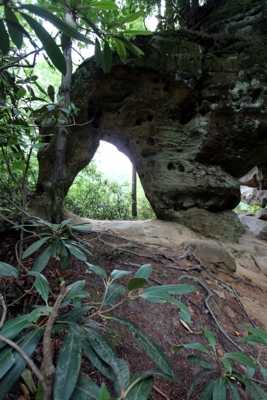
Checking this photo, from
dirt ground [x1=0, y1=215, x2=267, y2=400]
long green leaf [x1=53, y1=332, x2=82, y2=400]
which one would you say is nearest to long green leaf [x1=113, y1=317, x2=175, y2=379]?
long green leaf [x1=53, y1=332, x2=82, y2=400]

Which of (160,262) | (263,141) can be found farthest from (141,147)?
(160,262)

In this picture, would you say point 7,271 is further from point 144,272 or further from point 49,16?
point 49,16

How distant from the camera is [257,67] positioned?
14.1 feet

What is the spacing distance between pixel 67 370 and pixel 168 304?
1437 mm

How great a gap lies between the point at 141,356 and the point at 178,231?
10.4 feet

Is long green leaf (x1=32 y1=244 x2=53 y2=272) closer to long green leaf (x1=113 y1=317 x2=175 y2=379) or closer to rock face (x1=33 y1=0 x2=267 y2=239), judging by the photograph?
long green leaf (x1=113 y1=317 x2=175 y2=379)

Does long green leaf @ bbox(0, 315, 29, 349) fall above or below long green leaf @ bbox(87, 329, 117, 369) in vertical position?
above

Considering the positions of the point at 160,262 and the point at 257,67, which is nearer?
the point at 160,262

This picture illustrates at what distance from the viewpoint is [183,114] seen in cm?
499

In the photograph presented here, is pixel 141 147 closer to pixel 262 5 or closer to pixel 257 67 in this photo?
pixel 257 67

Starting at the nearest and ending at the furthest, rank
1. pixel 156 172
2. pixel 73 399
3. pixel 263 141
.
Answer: pixel 73 399, pixel 263 141, pixel 156 172

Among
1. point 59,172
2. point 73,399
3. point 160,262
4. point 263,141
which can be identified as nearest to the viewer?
point 73,399

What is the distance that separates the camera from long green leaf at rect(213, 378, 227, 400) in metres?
0.88

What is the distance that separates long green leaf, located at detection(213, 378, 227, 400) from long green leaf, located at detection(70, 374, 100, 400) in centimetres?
55
